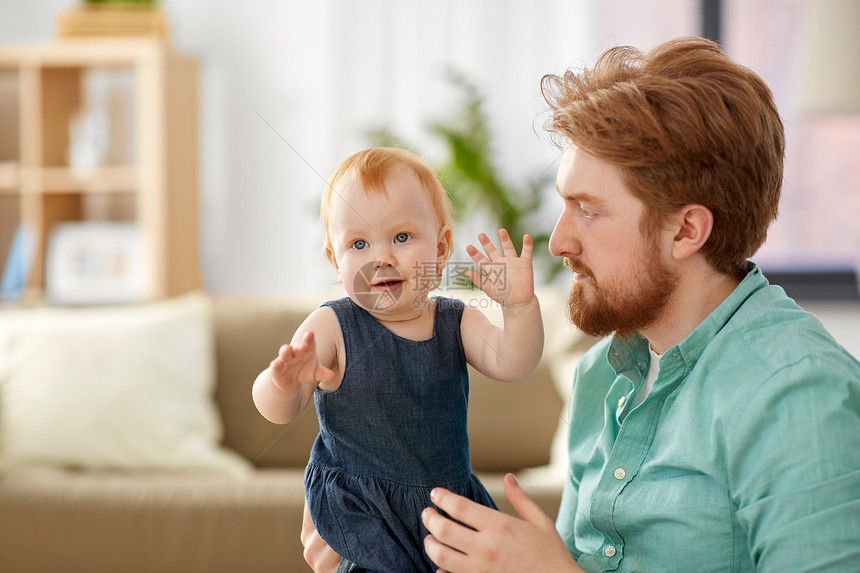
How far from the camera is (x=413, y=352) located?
0.87 m

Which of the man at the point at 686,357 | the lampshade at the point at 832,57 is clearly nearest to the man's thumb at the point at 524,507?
the man at the point at 686,357

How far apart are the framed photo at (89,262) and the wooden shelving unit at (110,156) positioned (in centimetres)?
5

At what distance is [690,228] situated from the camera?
0.95m

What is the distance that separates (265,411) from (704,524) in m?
0.45

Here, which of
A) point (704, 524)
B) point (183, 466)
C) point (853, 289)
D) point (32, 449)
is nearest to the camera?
point (704, 524)

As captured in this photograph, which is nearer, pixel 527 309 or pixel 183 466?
pixel 527 309

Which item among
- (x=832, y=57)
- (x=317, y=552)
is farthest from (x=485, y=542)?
(x=832, y=57)

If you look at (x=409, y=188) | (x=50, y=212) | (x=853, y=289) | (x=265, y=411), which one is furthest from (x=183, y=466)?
(x=853, y=289)

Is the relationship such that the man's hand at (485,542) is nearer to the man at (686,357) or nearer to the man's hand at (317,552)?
the man at (686,357)

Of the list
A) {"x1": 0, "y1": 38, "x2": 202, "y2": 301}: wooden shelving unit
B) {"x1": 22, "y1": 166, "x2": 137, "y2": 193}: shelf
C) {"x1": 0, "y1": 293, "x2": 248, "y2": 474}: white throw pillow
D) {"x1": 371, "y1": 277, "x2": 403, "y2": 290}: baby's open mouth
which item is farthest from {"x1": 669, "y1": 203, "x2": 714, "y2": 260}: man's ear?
{"x1": 22, "y1": 166, "x2": 137, "y2": 193}: shelf

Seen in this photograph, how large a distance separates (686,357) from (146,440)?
46.2 inches

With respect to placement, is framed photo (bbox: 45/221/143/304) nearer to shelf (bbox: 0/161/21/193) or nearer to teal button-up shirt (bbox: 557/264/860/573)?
shelf (bbox: 0/161/21/193)

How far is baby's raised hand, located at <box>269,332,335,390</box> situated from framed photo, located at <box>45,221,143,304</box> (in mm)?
2713

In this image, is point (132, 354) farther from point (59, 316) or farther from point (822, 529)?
point (822, 529)
